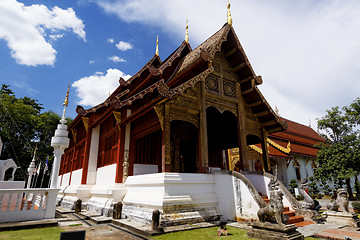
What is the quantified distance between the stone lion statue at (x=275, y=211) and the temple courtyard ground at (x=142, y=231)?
0.60 meters

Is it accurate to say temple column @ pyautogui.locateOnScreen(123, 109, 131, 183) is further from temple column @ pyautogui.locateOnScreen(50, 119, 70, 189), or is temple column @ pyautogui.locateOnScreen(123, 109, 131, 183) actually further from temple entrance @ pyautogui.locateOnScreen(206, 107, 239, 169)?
temple entrance @ pyautogui.locateOnScreen(206, 107, 239, 169)

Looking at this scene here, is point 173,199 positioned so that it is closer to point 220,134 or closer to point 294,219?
point 294,219

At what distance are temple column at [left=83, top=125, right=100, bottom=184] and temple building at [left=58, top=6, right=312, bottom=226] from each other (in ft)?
0.14

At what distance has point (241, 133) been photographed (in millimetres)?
7918

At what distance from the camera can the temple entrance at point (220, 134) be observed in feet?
29.6

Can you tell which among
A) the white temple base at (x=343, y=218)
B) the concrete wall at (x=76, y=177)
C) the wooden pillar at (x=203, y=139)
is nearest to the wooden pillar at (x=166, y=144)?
the wooden pillar at (x=203, y=139)

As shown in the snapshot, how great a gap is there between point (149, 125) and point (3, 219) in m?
4.38

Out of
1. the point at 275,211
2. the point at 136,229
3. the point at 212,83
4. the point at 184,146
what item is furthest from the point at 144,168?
the point at 275,211

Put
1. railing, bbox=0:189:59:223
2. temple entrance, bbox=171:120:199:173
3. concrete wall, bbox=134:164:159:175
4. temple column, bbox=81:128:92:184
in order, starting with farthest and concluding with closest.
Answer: temple column, bbox=81:128:92:184
temple entrance, bbox=171:120:199:173
concrete wall, bbox=134:164:159:175
railing, bbox=0:189:59:223

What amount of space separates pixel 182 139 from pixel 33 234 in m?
6.14

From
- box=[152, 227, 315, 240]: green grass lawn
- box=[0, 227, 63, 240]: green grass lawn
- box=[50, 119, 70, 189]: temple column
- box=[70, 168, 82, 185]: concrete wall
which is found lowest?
box=[152, 227, 315, 240]: green grass lawn

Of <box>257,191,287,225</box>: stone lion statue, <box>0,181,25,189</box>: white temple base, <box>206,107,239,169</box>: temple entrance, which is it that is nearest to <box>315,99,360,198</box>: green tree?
<box>206,107,239,169</box>: temple entrance

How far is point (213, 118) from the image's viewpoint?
933cm

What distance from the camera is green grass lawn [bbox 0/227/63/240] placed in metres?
4.34
